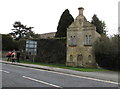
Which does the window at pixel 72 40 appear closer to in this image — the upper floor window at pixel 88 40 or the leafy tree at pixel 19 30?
the upper floor window at pixel 88 40

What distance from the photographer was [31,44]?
31781mm

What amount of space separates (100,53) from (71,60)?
315 inches

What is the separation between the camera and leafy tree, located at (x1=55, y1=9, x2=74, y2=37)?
43756 millimetres

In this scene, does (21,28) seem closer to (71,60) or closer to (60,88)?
(71,60)

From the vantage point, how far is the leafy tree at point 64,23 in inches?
1723

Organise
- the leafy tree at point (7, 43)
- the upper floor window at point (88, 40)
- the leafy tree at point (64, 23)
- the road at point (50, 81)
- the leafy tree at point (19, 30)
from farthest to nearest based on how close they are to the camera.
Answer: the leafy tree at point (19, 30)
the leafy tree at point (7, 43)
the leafy tree at point (64, 23)
the upper floor window at point (88, 40)
the road at point (50, 81)

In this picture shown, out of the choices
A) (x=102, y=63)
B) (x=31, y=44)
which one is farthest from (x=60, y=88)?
(x=31, y=44)

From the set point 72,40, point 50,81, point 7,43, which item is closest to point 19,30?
point 7,43

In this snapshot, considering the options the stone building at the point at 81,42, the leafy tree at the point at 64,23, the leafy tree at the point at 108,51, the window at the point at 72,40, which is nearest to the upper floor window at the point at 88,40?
the stone building at the point at 81,42

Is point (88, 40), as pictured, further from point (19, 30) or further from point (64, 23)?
point (19, 30)

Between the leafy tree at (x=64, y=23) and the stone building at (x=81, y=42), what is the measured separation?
957 centimetres

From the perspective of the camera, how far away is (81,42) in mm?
33031

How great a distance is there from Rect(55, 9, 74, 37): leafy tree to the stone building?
31.4 ft

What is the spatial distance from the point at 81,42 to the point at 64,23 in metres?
12.1
